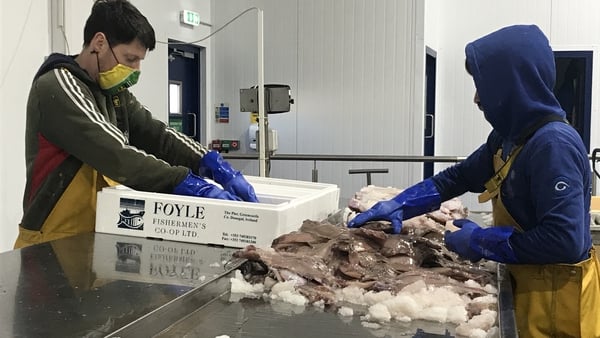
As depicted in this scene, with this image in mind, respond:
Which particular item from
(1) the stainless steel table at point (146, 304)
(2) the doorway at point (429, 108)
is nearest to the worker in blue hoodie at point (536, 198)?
(1) the stainless steel table at point (146, 304)

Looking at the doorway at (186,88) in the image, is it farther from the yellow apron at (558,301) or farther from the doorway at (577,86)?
the yellow apron at (558,301)

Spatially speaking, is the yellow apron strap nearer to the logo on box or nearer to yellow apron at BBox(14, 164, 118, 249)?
the logo on box

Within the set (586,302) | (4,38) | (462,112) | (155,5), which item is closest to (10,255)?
(586,302)

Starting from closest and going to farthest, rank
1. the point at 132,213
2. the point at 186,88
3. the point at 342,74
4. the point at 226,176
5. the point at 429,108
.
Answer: the point at 132,213 < the point at 226,176 < the point at 342,74 < the point at 186,88 < the point at 429,108

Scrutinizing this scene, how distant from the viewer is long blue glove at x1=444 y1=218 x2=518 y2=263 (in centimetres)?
177

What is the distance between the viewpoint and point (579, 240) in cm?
169

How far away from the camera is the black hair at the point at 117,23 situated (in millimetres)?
2232

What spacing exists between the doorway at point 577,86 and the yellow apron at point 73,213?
5789mm

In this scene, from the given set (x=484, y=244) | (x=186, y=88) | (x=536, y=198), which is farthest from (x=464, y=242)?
(x=186, y=88)

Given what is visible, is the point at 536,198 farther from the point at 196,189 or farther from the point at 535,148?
the point at 196,189

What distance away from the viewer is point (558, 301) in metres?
1.83

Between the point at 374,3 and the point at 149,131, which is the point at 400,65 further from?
the point at 149,131

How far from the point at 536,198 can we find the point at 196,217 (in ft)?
3.38

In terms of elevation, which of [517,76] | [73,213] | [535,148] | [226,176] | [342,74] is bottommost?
[73,213]
